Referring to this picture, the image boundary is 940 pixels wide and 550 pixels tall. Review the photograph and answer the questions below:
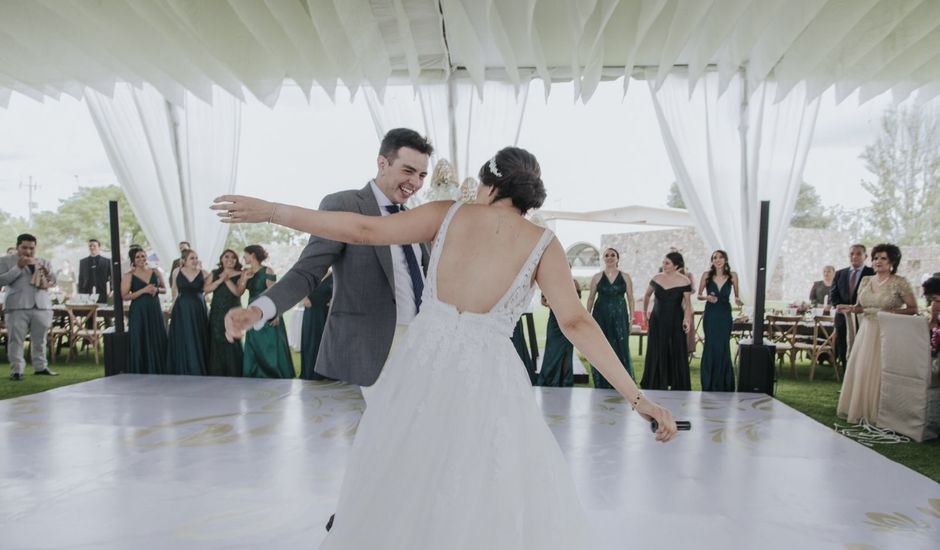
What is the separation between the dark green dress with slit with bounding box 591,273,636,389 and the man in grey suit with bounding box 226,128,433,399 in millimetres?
4245

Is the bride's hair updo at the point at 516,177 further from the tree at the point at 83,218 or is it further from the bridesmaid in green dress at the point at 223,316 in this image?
the tree at the point at 83,218

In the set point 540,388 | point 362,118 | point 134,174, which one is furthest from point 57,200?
point 540,388

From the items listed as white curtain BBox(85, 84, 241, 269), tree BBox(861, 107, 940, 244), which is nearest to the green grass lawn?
white curtain BBox(85, 84, 241, 269)

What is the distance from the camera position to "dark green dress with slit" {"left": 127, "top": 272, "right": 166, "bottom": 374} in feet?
20.3

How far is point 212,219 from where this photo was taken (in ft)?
27.1

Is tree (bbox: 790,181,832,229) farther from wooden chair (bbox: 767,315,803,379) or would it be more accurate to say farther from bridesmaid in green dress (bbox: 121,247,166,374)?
bridesmaid in green dress (bbox: 121,247,166,374)

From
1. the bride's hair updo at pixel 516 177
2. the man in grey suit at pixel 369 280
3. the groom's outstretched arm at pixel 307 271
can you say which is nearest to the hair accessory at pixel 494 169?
the bride's hair updo at pixel 516 177

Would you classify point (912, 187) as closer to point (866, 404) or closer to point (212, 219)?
point (866, 404)

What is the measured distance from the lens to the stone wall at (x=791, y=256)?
14.5m

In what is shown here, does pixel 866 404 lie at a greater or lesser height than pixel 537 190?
lesser

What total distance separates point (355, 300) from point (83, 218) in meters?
29.7

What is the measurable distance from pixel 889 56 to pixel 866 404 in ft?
12.5

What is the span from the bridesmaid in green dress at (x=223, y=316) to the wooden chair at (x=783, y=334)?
6.08 meters

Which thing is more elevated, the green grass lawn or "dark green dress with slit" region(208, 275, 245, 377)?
"dark green dress with slit" region(208, 275, 245, 377)
